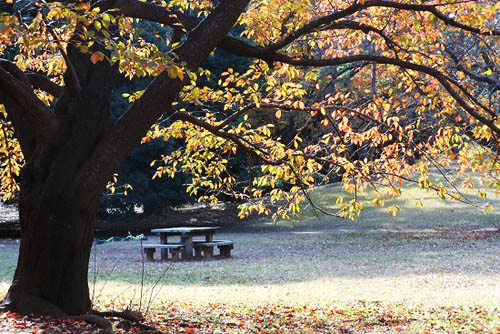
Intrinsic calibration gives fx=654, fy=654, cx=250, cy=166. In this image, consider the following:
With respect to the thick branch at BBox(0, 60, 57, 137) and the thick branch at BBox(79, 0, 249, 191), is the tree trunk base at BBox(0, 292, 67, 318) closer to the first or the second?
the thick branch at BBox(79, 0, 249, 191)

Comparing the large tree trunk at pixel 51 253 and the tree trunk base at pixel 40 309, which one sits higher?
the large tree trunk at pixel 51 253

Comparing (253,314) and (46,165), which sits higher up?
(46,165)

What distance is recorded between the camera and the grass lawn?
8953 mm

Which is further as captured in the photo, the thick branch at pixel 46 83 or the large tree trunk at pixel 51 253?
the thick branch at pixel 46 83

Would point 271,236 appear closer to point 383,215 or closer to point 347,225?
point 347,225

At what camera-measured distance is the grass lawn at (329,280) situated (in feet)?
29.4

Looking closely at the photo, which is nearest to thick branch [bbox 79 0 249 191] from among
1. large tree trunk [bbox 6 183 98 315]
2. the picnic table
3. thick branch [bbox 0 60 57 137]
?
large tree trunk [bbox 6 183 98 315]

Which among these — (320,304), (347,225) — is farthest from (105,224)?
(320,304)

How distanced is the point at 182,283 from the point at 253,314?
472 cm

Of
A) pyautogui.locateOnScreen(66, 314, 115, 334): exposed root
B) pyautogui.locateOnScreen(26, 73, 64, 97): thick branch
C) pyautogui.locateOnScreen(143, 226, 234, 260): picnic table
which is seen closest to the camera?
pyautogui.locateOnScreen(66, 314, 115, 334): exposed root

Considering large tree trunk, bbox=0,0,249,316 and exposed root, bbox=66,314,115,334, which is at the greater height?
large tree trunk, bbox=0,0,249,316

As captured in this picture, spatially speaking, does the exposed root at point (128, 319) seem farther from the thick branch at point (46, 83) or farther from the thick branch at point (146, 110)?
the thick branch at point (46, 83)

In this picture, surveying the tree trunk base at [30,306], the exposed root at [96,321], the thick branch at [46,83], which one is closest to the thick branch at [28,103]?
the thick branch at [46,83]

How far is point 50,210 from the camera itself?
6.73 m
